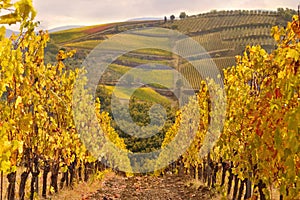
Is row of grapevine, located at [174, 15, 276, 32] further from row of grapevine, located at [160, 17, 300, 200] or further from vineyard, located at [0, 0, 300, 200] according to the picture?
row of grapevine, located at [160, 17, 300, 200]

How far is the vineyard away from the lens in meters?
5.69

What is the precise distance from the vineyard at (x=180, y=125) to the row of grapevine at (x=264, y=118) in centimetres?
2

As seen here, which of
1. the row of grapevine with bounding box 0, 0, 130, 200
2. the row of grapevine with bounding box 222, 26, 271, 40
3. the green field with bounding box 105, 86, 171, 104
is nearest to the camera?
the row of grapevine with bounding box 0, 0, 130, 200

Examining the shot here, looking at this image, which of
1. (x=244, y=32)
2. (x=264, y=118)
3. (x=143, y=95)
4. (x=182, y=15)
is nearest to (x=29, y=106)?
(x=264, y=118)

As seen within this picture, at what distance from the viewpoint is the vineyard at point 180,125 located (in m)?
5.69

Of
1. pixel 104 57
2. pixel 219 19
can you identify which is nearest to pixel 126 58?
pixel 104 57

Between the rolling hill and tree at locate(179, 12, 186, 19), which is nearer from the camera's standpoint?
the rolling hill

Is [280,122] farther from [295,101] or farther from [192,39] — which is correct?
[192,39]

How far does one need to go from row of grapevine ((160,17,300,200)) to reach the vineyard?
2 cm

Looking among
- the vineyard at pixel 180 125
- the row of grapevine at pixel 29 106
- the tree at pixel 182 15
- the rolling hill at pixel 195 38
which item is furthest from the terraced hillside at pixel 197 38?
the row of grapevine at pixel 29 106

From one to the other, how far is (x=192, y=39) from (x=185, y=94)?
33101 millimetres

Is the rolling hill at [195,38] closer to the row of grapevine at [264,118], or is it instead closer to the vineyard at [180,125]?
the vineyard at [180,125]

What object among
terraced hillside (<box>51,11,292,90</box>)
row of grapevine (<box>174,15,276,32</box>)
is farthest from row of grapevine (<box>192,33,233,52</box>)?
row of grapevine (<box>174,15,276,32</box>)

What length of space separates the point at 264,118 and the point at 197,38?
11343 cm
